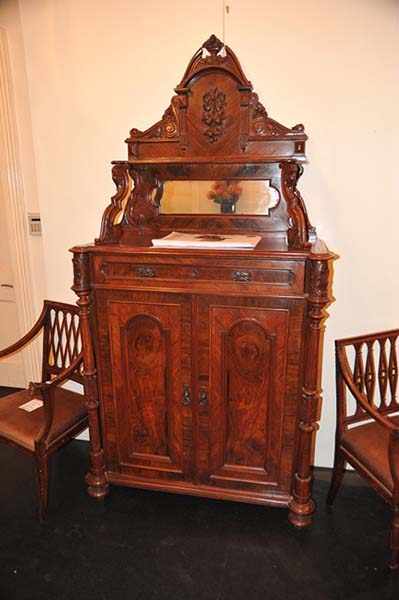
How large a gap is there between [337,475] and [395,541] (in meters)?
0.39

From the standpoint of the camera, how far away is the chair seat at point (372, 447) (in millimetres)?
1673

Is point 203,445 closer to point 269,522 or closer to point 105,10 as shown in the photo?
point 269,522

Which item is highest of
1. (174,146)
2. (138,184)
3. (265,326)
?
(174,146)

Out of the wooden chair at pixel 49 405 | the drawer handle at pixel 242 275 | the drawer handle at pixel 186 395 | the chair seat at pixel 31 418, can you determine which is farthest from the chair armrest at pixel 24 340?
the drawer handle at pixel 242 275

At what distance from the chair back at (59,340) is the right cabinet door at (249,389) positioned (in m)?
0.82

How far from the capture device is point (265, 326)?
67.7 inches

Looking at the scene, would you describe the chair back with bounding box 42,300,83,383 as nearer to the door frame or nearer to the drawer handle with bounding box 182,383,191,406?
the door frame

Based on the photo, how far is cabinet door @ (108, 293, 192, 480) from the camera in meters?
1.81

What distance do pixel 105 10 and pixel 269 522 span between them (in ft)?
8.38

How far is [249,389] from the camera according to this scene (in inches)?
71.6

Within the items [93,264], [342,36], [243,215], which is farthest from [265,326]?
[342,36]

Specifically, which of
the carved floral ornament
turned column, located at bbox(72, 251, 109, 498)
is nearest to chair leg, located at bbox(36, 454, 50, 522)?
turned column, located at bbox(72, 251, 109, 498)

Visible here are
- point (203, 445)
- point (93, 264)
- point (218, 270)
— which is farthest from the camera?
point (203, 445)

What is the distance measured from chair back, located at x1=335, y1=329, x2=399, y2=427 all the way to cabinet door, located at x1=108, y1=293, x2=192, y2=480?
691 mm
